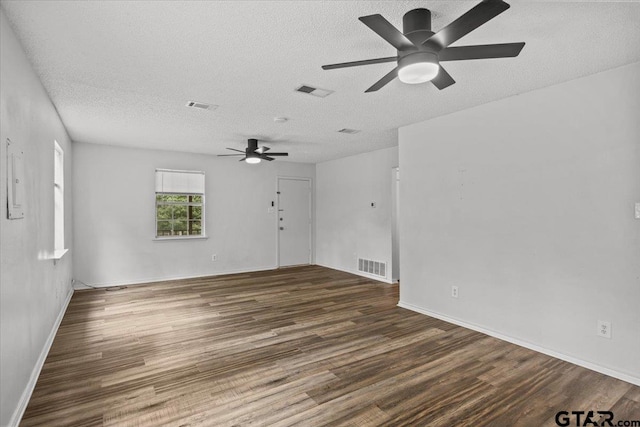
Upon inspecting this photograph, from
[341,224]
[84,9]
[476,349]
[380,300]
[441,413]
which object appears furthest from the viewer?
[341,224]

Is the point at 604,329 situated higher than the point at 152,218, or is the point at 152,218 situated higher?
the point at 152,218

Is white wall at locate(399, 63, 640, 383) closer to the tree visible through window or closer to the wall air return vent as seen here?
the wall air return vent

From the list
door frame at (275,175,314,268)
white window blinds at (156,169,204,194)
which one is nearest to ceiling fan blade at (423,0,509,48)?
white window blinds at (156,169,204,194)

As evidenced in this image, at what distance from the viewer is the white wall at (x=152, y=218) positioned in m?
5.71

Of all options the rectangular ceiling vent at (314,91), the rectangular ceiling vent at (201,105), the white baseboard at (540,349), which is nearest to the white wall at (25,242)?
the rectangular ceiling vent at (201,105)

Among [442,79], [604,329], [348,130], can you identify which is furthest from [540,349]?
[348,130]

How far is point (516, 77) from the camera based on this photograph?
9.62 ft

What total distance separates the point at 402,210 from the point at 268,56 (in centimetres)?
283

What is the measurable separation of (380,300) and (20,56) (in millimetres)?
4617

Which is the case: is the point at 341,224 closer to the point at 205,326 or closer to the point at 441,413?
the point at 205,326

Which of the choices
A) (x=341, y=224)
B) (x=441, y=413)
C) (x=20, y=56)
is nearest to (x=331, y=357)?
(x=441, y=413)

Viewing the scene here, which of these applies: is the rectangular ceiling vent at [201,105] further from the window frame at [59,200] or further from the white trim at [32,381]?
the white trim at [32,381]

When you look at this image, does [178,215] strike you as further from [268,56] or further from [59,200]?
[268,56]

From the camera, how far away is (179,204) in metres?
6.55
